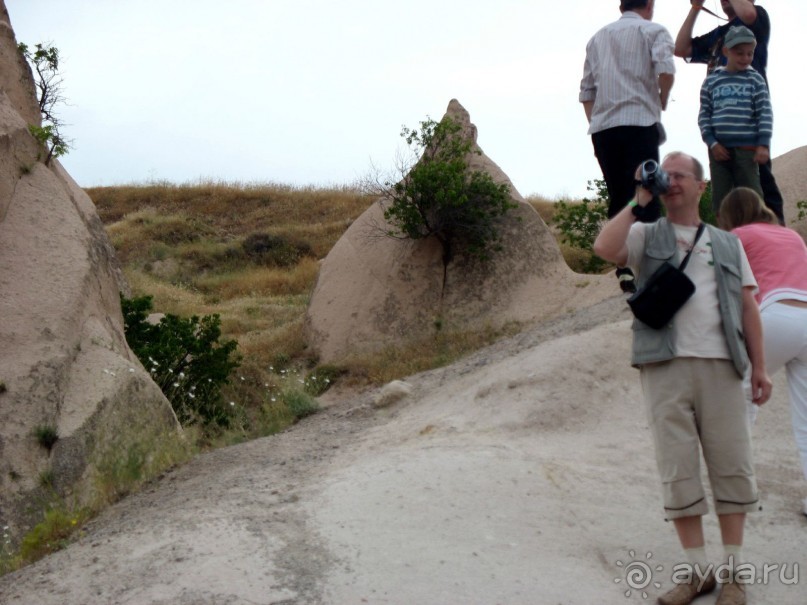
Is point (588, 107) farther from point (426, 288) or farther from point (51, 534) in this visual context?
point (426, 288)

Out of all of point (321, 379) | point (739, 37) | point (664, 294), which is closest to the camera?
point (664, 294)

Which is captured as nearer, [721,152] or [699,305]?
[699,305]

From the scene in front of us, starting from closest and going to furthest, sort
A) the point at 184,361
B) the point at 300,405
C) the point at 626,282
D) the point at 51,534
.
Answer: the point at 626,282, the point at 51,534, the point at 300,405, the point at 184,361

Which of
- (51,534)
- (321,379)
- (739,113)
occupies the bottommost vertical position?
(321,379)

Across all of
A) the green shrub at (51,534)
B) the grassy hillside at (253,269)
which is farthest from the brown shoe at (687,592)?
the grassy hillside at (253,269)

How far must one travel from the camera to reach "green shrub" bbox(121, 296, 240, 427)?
371 inches

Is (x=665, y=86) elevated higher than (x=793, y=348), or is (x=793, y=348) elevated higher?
(x=665, y=86)

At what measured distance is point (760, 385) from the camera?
4.15 metres

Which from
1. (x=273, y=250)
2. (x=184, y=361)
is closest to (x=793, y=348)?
(x=184, y=361)

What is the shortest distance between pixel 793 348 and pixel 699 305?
2.84 feet

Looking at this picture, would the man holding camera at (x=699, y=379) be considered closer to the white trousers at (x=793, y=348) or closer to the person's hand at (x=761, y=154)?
the white trousers at (x=793, y=348)

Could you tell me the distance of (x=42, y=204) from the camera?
318 inches

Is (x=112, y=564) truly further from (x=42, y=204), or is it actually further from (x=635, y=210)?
(x=42, y=204)

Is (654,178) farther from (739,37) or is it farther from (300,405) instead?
(300,405)
